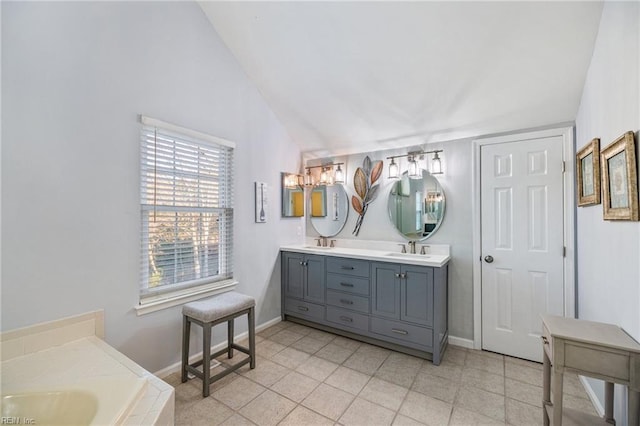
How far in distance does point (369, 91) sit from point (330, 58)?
0.50 meters

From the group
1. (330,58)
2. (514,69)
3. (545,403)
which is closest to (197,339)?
(545,403)

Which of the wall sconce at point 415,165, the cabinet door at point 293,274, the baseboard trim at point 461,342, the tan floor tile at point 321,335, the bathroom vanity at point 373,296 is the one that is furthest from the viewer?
the cabinet door at point 293,274

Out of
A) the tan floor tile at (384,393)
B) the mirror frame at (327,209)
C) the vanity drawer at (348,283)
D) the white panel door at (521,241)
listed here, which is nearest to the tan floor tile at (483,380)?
the white panel door at (521,241)

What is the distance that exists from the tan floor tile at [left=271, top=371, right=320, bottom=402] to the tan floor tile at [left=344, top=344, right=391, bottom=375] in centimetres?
43

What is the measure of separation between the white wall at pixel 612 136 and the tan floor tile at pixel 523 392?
0.37 m

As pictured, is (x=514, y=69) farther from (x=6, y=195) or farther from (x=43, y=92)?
(x=6, y=195)

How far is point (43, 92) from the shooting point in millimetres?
1710

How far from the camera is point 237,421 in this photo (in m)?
1.86

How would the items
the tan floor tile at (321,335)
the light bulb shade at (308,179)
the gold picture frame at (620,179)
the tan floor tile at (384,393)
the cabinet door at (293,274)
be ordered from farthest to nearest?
the light bulb shade at (308,179) → the cabinet door at (293,274) → the tan floor tile at (321,335) → the tan floor tile at (384,393) → the gold picture frame at (620,179)

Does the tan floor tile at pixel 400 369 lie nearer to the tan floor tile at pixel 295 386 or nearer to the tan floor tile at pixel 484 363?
the tan floor tile at pixel 484 363

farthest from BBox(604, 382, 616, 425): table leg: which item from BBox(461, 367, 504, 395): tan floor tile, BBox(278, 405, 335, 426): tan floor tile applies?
BBox(278, 405, 335, 426): tan floor tile

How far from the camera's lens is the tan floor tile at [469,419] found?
5.98 feet

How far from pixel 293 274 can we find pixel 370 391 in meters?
1.66

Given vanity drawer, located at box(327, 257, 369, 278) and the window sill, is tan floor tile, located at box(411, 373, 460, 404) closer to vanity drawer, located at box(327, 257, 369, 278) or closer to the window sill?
vanity drawer, located at box(327, 257, 369, 278)
